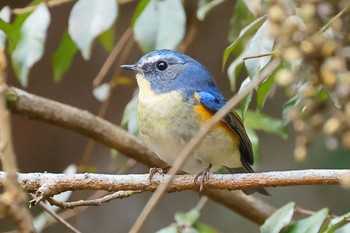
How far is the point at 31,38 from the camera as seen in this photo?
280cm

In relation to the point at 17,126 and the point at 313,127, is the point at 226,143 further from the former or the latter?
the point at 17,126

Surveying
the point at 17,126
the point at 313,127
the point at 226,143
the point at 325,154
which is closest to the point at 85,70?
the point at 17,126

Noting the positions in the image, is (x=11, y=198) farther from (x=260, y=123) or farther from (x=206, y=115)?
(x=260, y=123)

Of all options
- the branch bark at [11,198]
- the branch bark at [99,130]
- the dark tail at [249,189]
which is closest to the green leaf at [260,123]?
the dark tail at [249,189]

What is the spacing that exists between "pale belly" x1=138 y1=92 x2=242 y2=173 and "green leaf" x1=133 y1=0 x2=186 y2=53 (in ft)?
0.80

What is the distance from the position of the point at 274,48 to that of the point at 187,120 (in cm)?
49

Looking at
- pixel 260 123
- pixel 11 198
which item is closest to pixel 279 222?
pixel 260 123

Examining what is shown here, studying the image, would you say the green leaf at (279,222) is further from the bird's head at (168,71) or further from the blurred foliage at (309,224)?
the bird's head at (168,71)

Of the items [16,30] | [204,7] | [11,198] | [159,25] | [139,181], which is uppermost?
[204,7]

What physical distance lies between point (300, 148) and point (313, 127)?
3 centimetres

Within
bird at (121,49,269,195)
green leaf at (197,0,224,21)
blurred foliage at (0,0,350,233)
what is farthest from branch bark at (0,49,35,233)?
green leaf at (197,0,224,21)

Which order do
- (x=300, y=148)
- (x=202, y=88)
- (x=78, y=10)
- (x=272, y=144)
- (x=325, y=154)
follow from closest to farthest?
(x=300, y=148) < (x=78, y=10) < (x=202, y=88) < (x=325, y=154) < (x=272, y=144)

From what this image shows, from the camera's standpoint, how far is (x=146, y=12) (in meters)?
2.79

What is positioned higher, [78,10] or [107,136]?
[107,136]
